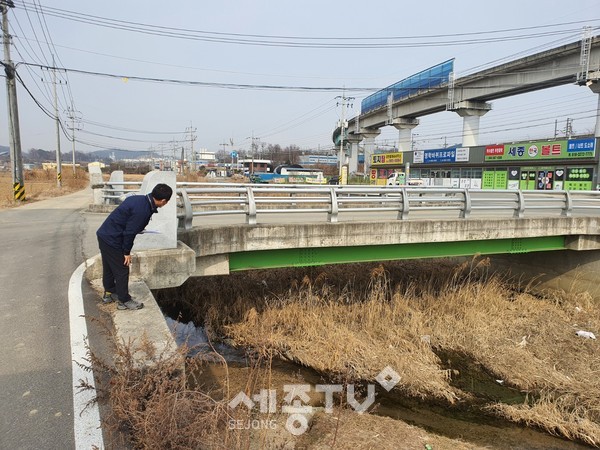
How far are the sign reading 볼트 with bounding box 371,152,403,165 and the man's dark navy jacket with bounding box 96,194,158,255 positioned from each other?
158ft

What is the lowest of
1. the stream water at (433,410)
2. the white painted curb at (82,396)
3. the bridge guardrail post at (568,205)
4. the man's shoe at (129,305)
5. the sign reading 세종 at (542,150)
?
the stream water at (433,410)

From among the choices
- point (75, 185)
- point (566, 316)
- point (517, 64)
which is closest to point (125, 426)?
point (566, 316)

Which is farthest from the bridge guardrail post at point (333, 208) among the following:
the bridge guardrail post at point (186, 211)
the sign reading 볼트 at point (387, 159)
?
the sign reading 볼트 at point (387, 159)

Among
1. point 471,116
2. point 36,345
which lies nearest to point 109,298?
point 36,345

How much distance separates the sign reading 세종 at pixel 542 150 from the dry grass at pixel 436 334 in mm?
21787

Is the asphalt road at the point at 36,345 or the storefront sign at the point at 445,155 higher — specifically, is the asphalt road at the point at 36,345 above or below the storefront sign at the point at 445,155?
below

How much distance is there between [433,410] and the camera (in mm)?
6371

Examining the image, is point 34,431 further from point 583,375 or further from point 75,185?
point 75,185

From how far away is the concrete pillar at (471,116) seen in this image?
3675cm

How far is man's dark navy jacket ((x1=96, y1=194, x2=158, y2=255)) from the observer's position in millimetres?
4594

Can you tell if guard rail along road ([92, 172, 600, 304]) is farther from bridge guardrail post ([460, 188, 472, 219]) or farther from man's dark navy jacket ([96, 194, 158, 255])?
man's dark navy jacket ([96, 194, 158, 255])

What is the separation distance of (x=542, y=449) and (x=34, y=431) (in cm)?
613

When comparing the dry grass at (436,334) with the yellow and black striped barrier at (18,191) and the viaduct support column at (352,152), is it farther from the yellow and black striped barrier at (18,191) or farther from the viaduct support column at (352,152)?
the viaduct support column at (352,152)

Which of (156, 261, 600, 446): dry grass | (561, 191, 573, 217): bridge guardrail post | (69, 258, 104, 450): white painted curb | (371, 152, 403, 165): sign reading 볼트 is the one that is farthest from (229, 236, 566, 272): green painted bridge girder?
(371, 152, 403, 165): sign reading 볼트
